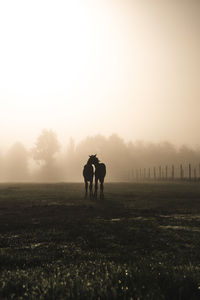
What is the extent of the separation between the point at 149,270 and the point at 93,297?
1.81m

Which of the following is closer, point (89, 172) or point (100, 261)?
point (100, 261)

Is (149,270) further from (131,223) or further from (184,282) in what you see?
(131,223)

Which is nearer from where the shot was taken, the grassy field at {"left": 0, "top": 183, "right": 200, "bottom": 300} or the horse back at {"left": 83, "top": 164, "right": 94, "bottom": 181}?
the grassy field at {"left": 0, "top": 183, "right": 200, "bottom": 300}

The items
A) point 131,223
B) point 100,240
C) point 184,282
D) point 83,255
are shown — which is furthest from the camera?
point 131,223

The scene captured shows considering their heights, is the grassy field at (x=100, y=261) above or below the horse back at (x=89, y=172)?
below

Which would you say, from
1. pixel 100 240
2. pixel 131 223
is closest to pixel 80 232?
pixel 100 240

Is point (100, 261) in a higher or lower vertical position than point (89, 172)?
lower

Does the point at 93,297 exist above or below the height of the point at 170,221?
above

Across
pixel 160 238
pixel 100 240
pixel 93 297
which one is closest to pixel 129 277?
pixel 93 297

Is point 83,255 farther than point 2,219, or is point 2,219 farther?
point 2,219

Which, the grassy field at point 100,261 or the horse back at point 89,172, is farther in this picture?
the horse back at point 89,172

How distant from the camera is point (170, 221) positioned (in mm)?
13086

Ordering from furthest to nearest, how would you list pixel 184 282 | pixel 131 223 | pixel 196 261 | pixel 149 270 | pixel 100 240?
pixel 131 223 < pixel 100 240 < pixel 196 261 < pixel 149 270 < pixel 184 282

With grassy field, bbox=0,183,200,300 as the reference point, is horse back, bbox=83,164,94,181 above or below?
above
